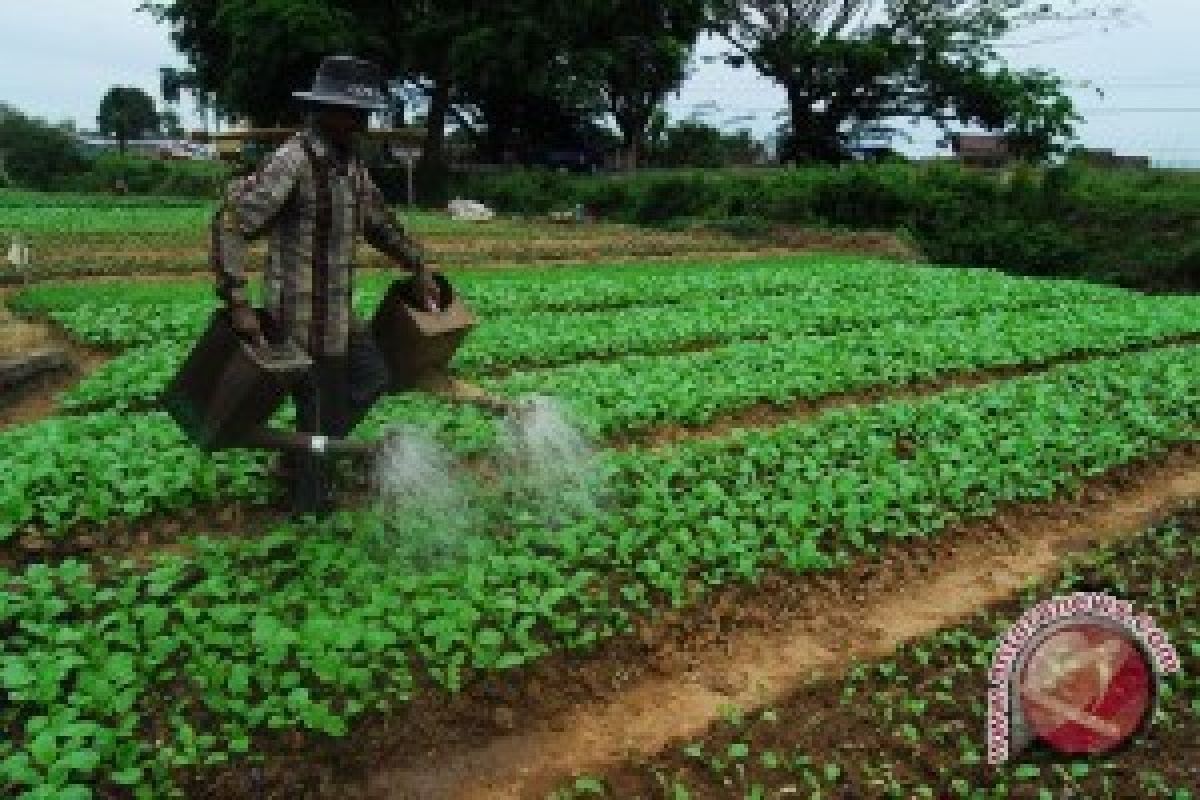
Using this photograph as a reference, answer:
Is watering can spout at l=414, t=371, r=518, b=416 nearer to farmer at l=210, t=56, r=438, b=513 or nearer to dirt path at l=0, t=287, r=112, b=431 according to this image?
farmer at l=210, t=56, r=438, b=513

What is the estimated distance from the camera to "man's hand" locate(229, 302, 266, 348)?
5.63 m

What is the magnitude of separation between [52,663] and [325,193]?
261cm

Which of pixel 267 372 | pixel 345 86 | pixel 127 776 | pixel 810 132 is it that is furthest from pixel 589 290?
pixel 810 132

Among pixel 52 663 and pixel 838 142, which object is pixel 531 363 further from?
pixel 838 142

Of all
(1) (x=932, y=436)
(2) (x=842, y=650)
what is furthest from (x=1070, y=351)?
(2) (x=842, y=650)

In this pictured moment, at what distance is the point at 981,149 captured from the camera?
54.1 meters

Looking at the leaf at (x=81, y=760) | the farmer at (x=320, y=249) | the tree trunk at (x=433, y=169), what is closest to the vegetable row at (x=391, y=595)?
the leaf at (x=81, y=760)

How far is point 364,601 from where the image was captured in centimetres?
546

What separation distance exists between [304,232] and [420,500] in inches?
71.6

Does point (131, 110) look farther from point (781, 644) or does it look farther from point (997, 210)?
point (781, 644)

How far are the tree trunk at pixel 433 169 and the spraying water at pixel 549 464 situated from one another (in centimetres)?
3271

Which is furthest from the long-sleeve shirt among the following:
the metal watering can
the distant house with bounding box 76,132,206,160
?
the distant house with bounding box 76,132,206,160

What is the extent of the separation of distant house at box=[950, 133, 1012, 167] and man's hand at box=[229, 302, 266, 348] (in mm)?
38758

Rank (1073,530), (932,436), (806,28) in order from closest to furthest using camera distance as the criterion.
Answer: (1073,530), (932,436), (806,28)
